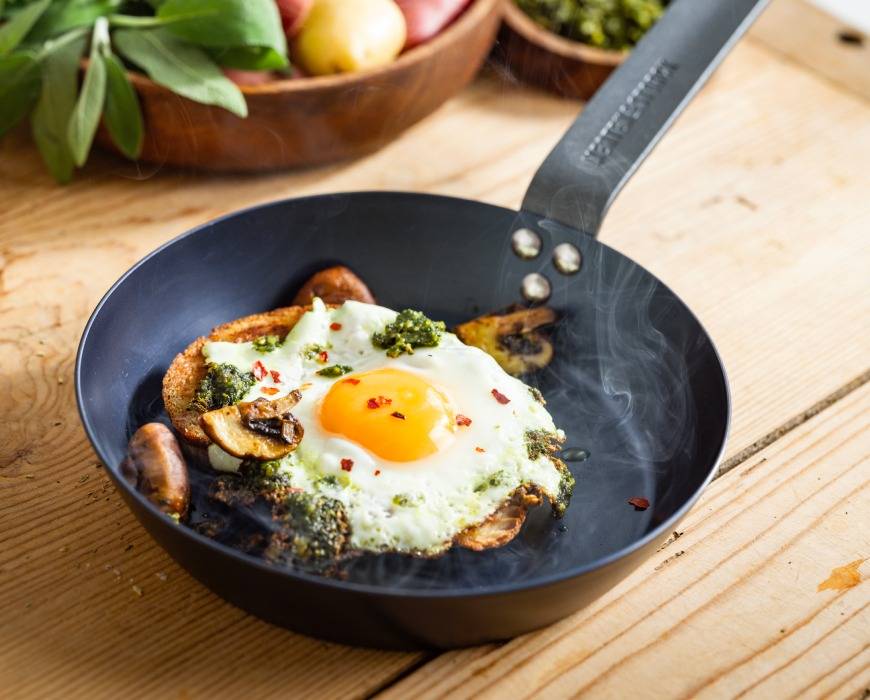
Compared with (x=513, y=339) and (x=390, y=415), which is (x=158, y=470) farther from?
(x=513, y=339)

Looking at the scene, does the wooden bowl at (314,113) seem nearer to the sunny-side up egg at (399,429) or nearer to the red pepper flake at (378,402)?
the sunny-side up egg at (399,429)

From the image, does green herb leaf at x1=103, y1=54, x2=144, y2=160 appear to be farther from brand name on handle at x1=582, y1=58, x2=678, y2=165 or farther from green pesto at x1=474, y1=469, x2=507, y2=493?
green pesto at x1=474, y1=469, x2=507, y2=493

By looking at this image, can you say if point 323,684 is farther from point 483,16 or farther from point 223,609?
point 483,16

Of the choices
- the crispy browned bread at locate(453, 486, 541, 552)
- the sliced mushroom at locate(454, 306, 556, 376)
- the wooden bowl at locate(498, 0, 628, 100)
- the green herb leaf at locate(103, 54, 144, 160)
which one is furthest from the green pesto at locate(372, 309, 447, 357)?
the wooden bowl at locate(498, 0, 628, 100)

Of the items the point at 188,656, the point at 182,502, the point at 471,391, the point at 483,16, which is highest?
the point at 483,16

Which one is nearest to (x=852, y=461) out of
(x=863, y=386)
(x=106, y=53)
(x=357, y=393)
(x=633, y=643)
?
(x=863, y=386)

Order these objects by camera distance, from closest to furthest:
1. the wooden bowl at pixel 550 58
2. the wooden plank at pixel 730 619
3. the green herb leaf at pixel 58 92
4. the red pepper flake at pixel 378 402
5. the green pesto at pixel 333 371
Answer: the wooden plank at pixel 730 619, the red pepper flake at pixel 378 402, the green pesto at pixel 333 371, the green herb leaf at pixel 58 92, the wooden bowl at pixel 550 58

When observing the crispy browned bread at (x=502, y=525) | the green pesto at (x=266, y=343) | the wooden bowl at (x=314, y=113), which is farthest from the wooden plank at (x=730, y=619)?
the wooden bowl at (x=314, y=113)
